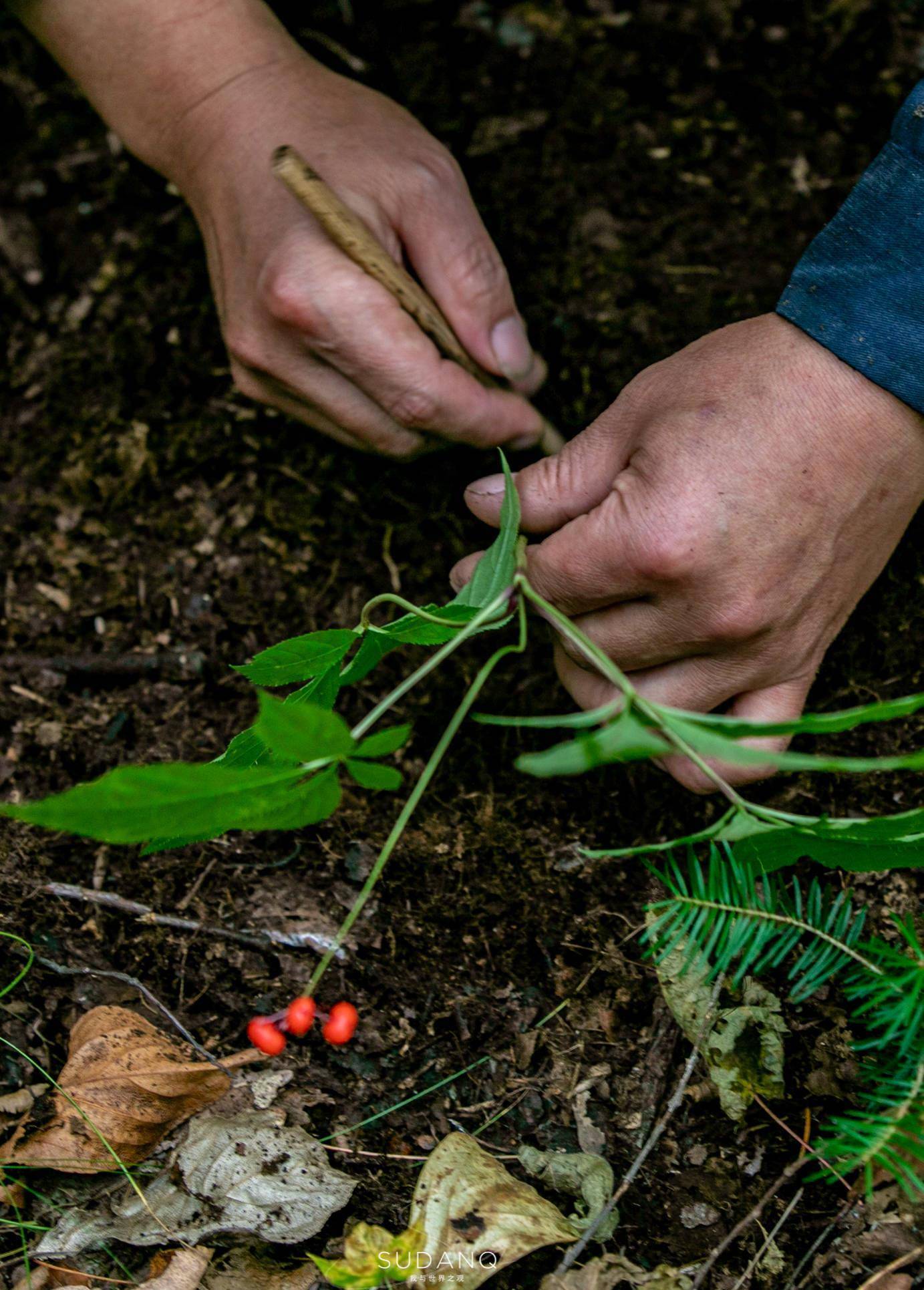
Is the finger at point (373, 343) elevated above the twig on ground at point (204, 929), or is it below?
above

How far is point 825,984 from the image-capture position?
60.6 inches

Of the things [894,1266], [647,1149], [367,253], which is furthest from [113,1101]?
[367,253]

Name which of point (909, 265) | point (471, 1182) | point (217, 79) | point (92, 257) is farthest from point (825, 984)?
point (92, 257)

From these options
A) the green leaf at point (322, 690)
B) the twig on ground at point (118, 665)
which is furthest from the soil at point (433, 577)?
the green leaf at point (322, 690)

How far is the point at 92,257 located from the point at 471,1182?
2.09 meters

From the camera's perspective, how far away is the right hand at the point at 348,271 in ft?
5.20

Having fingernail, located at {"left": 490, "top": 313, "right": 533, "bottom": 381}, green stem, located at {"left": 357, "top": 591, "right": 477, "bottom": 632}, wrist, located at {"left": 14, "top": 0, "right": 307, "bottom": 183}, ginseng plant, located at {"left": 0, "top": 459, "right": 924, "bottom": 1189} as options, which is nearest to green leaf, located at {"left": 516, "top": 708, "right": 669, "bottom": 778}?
ginseng plant, located at {"left": 0, "top": 459, "right": 924, "bottom": 1189}

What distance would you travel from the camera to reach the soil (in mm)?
1532

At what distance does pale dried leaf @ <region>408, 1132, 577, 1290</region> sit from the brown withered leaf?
1.19 feet

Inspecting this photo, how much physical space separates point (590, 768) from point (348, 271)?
886 mm

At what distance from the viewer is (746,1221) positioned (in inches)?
54.6

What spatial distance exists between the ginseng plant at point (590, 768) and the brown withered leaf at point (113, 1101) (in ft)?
1.39

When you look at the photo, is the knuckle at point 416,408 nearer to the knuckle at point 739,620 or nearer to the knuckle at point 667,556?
the knuckle at point 667,556

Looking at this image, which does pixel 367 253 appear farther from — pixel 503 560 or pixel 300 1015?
pixel 300 1015
